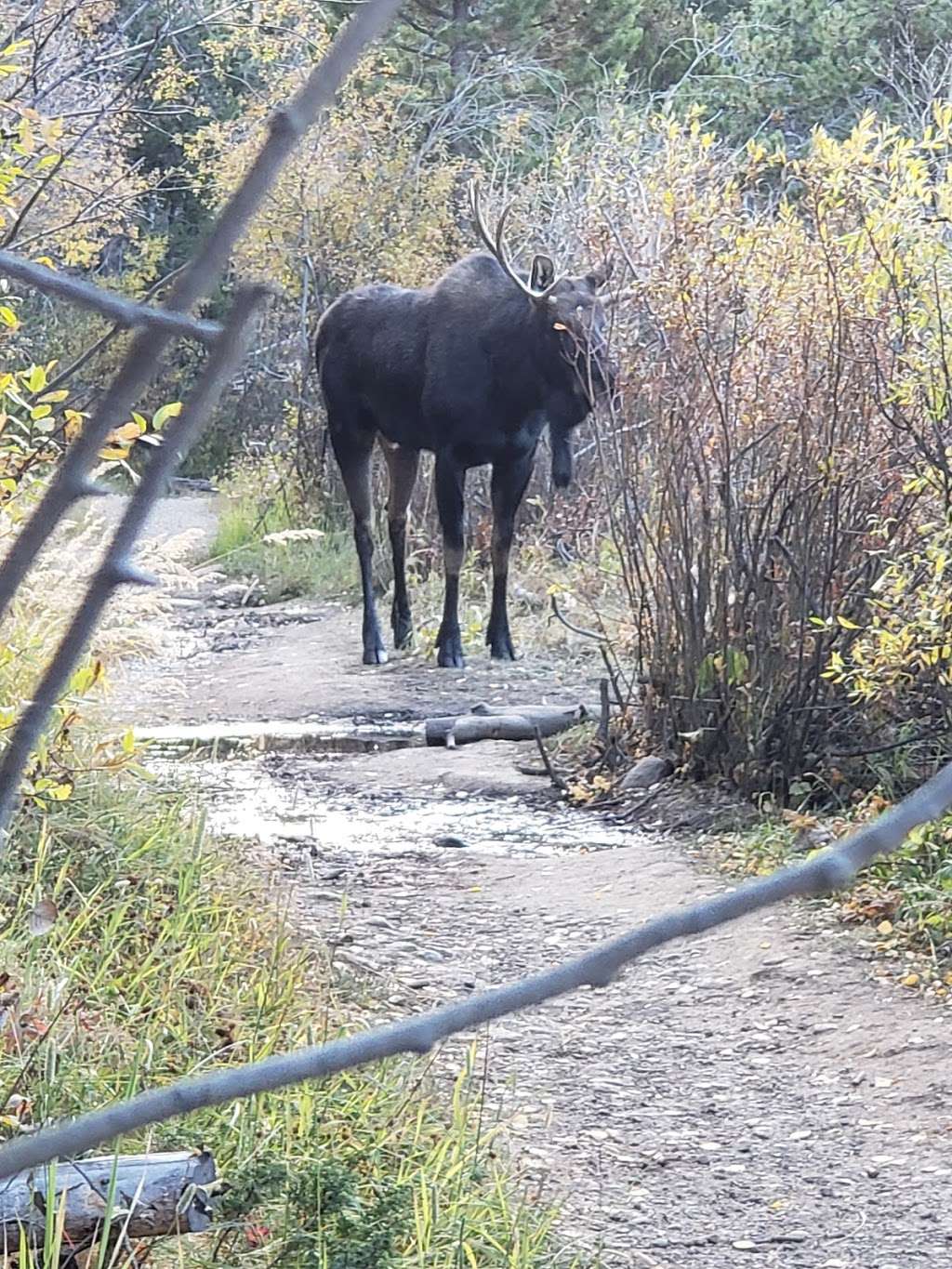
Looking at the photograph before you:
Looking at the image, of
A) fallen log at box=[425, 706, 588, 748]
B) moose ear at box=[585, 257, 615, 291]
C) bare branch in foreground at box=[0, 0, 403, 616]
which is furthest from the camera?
fallen log at box=[425, 706, 588, 748]

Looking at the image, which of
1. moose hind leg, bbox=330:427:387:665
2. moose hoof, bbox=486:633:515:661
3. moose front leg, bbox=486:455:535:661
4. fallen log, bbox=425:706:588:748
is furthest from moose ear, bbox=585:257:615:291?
moose hind leg, bbox=330:427:387:665

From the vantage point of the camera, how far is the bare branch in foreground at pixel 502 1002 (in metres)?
0.48

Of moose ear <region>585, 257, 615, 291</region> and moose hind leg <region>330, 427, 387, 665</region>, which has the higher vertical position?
moose ear <region>585, 257, 615, 291</region>

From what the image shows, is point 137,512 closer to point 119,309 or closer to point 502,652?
point 119,309

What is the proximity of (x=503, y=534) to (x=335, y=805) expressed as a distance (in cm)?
295

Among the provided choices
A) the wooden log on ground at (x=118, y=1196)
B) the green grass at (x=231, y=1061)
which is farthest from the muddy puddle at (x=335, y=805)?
the wooden log on ground at (x=118, y=1196)

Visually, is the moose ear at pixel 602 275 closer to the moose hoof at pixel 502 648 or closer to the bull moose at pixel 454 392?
the bull moose at pixel 454 392

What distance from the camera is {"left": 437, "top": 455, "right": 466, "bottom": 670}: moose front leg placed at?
370 inches

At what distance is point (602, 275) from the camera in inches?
303

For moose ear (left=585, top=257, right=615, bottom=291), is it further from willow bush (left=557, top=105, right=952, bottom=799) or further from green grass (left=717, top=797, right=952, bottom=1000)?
green grass (left=717, top=797, right=952, bottom=1000)

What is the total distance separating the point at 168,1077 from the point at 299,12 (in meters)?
14.6

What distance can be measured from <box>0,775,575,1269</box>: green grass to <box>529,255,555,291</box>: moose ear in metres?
4.79

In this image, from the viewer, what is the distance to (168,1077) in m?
3.46

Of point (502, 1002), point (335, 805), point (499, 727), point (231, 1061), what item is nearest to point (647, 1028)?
point (231, 1061)
